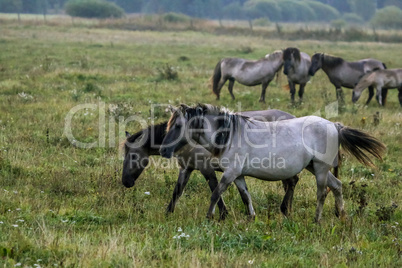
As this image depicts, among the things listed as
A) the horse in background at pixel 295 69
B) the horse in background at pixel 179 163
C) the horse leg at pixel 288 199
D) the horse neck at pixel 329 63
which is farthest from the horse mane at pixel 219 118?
the horse neck at pixel 329 63

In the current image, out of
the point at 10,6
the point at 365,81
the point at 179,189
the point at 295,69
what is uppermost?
the point at 10,6

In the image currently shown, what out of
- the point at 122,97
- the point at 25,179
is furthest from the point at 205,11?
the point at 25,179

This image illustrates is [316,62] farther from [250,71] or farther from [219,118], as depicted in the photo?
[219,118]

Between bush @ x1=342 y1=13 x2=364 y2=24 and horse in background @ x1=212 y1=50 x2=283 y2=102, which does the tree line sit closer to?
bush @ x1=342 y1=13 x2=364 y2=24

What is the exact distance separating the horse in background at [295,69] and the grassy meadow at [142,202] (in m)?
0.76

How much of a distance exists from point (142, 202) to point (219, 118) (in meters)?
1.65

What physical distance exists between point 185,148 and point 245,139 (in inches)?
36.3

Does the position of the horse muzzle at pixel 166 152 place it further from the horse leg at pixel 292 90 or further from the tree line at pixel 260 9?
the tree line at pixel 260 9

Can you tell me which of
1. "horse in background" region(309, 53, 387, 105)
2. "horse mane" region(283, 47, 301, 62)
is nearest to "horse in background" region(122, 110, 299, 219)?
"horse mane" region(283, 47, 301, 62)

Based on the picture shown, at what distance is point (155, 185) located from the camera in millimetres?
7410

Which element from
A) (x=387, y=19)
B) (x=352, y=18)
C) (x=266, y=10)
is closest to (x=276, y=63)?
(x=387, y=19)

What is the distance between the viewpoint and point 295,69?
51.5 feet

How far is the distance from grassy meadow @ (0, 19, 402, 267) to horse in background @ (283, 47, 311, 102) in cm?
76

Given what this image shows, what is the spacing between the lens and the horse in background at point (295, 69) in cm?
1549
